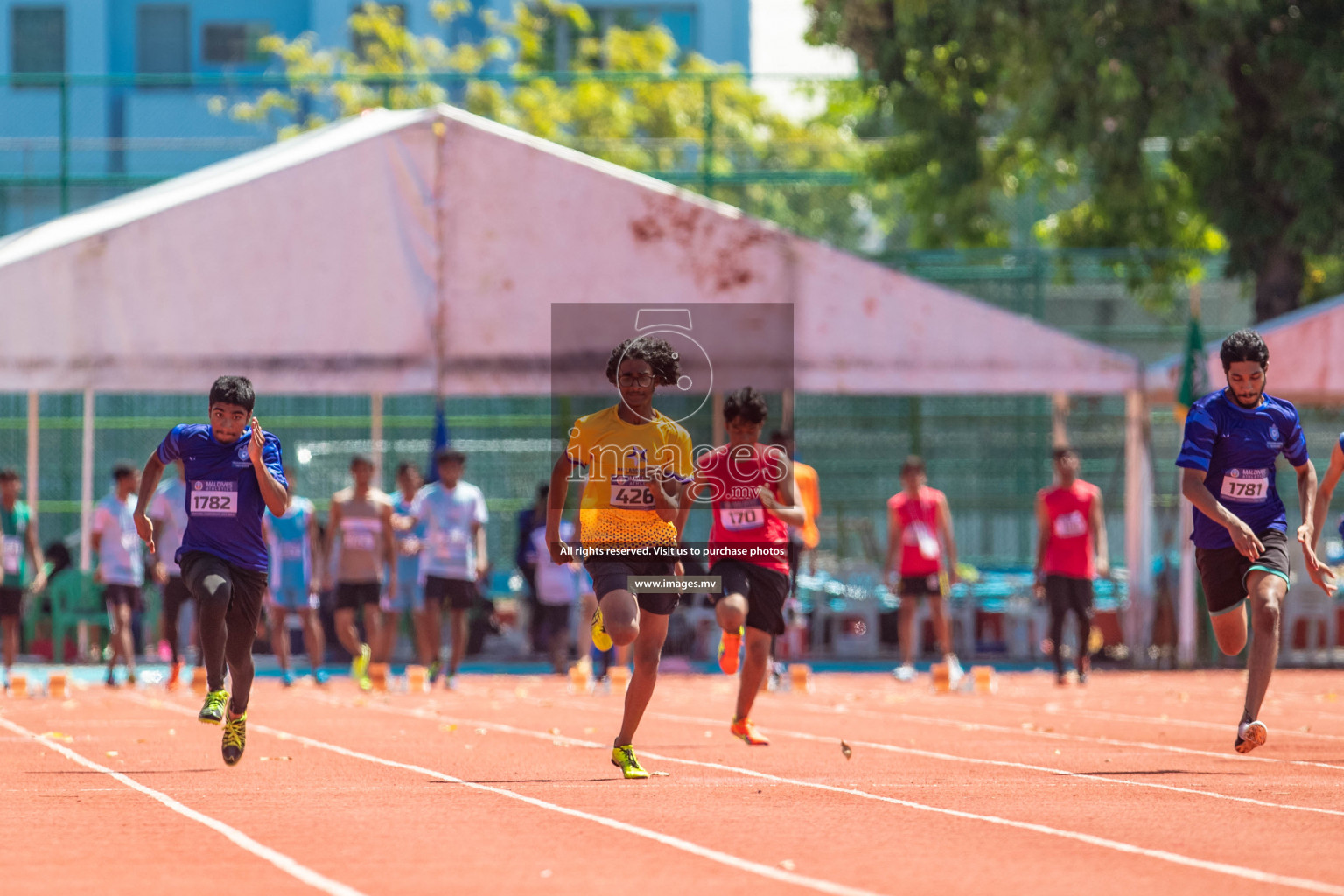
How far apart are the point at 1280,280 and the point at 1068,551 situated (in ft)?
24.2

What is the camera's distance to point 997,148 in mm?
26109

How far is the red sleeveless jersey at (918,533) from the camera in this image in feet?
62.7

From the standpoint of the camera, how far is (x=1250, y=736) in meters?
10.2

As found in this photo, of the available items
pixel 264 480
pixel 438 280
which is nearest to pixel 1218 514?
pixel 264 480

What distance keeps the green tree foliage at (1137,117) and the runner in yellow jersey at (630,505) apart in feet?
45.7

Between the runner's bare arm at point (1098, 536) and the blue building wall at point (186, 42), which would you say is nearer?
the runner's bare arm at point (1098, 536)

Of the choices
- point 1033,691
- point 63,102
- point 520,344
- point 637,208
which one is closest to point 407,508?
point 520,344

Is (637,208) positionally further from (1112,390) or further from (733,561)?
(733,561)

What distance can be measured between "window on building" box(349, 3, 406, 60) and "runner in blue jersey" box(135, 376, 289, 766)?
36217 mm

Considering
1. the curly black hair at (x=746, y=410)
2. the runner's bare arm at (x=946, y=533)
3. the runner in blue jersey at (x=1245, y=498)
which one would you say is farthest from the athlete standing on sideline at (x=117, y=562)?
the runner in blue jersey at (x=1245, y=498)

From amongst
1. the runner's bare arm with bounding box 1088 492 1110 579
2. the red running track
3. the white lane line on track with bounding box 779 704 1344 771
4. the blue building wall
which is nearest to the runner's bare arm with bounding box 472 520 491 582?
the red running track

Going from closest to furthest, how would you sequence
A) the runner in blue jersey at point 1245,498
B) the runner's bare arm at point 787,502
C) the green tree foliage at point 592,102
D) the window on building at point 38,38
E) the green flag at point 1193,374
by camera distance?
1. the runner in blue jersey at point 1245,498
2. the runner's bare arm at point 787,502
3. the green flag at point 1193,374
4. the green tree foliage at point 592,102
5. the window on building at point 38,38

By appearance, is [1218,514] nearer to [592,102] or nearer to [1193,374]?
[1193,374]

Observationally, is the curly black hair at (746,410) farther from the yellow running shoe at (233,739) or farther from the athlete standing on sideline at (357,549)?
the athlete standing on sideline at (357,549)
